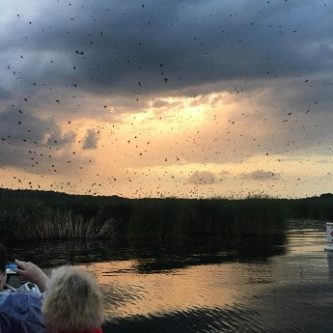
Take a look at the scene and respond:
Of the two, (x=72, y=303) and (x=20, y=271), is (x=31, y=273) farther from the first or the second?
(x=72, y=303)

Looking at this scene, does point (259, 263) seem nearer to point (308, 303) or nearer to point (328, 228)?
point (328, 228)

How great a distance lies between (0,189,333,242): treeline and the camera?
98.1 feet

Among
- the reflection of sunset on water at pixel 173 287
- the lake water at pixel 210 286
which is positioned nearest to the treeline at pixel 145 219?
the lake water at pixel 210 286

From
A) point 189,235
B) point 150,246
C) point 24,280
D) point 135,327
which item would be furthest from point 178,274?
point 189,235

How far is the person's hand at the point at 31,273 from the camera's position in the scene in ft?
11.1

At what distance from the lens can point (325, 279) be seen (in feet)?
46.6

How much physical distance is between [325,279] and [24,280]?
1201cm

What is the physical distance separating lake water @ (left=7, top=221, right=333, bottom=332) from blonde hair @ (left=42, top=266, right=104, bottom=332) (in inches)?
249

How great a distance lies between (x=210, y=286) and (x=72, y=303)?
1065cm

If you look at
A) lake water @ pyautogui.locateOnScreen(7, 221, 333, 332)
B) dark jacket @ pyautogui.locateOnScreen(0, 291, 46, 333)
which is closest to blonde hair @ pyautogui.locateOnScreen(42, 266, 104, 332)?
dark jacket @ pyautogui.locateOnScreen(0, 291, 46, 333)

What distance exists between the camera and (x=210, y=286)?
13312mm

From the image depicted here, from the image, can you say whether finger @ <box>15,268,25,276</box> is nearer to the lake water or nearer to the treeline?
the lake water

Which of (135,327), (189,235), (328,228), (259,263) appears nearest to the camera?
(135,327)

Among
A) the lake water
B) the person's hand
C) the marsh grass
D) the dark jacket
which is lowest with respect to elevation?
the lake water
